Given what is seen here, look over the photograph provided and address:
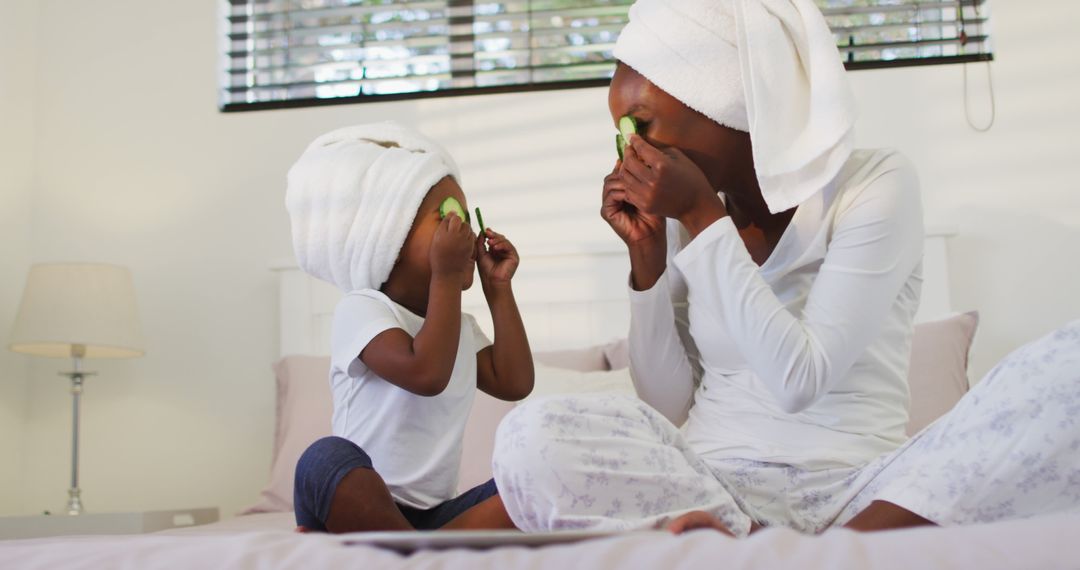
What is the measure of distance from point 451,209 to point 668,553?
95 centimetres

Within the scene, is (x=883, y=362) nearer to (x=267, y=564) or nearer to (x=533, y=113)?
(x=267, y=564)

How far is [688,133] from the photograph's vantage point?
1.36m

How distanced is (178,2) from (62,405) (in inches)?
48.8

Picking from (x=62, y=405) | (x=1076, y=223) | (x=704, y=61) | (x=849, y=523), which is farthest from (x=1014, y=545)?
(x=62, y=405)

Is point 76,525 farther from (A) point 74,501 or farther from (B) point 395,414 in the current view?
(B) point 395,414

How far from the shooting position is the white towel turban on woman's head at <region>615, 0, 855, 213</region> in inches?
49.9

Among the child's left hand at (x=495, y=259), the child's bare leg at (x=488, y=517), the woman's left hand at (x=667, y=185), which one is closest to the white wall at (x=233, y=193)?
the child's left hand at (x=495, y=259)

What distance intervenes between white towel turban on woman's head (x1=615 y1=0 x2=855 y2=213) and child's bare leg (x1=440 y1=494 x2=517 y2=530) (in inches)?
18.7

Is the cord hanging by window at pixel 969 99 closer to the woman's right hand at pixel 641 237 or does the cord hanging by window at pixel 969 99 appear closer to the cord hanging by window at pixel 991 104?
the cord hanging by window at pixel 991 104

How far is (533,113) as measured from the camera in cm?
308

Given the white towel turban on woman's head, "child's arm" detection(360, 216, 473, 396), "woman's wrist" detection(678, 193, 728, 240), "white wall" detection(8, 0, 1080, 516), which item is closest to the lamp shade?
"white wall" detection(8, 0, 1080, 516)

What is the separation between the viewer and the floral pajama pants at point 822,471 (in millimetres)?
896

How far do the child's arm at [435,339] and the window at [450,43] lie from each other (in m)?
1.72

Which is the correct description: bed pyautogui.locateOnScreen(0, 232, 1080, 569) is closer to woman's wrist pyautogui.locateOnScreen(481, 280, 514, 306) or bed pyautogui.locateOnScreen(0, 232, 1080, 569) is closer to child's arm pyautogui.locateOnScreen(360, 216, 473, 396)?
child's arm pyautogui.locateOnScreen(360, 216, 473, 396)
